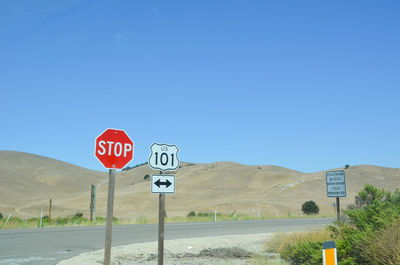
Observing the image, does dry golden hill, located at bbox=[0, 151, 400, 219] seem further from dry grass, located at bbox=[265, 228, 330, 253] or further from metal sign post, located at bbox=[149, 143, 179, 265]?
metal sign post, located at bbox=[149, 143, 179, 265]

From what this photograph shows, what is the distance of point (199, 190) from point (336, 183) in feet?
241

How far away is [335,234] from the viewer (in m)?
9.81

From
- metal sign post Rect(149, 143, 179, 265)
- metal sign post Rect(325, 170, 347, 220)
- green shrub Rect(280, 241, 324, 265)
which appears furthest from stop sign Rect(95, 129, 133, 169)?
metal sign post Rect(325, 170, 347, 220)

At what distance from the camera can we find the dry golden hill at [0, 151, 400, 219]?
65.5 m

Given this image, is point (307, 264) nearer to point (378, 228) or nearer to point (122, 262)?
point (378, 228)

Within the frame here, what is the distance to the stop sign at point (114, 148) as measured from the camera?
8.72 m

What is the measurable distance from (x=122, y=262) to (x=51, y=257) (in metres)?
2.67

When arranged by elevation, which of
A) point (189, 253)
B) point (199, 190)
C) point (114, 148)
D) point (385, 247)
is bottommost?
point (189, 253)

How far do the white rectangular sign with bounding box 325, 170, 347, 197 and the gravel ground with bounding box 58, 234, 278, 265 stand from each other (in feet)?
10.9

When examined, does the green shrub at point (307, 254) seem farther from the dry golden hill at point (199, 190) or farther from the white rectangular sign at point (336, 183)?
the dry golden hill at point (199, 190)

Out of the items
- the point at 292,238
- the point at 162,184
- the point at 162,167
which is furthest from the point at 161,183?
the point at 292,238

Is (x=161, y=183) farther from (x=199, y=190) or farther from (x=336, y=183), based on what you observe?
(x=199, y=190)

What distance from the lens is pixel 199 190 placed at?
8744 centimetres

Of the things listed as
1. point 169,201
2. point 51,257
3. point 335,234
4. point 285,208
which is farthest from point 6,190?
point 335,234
